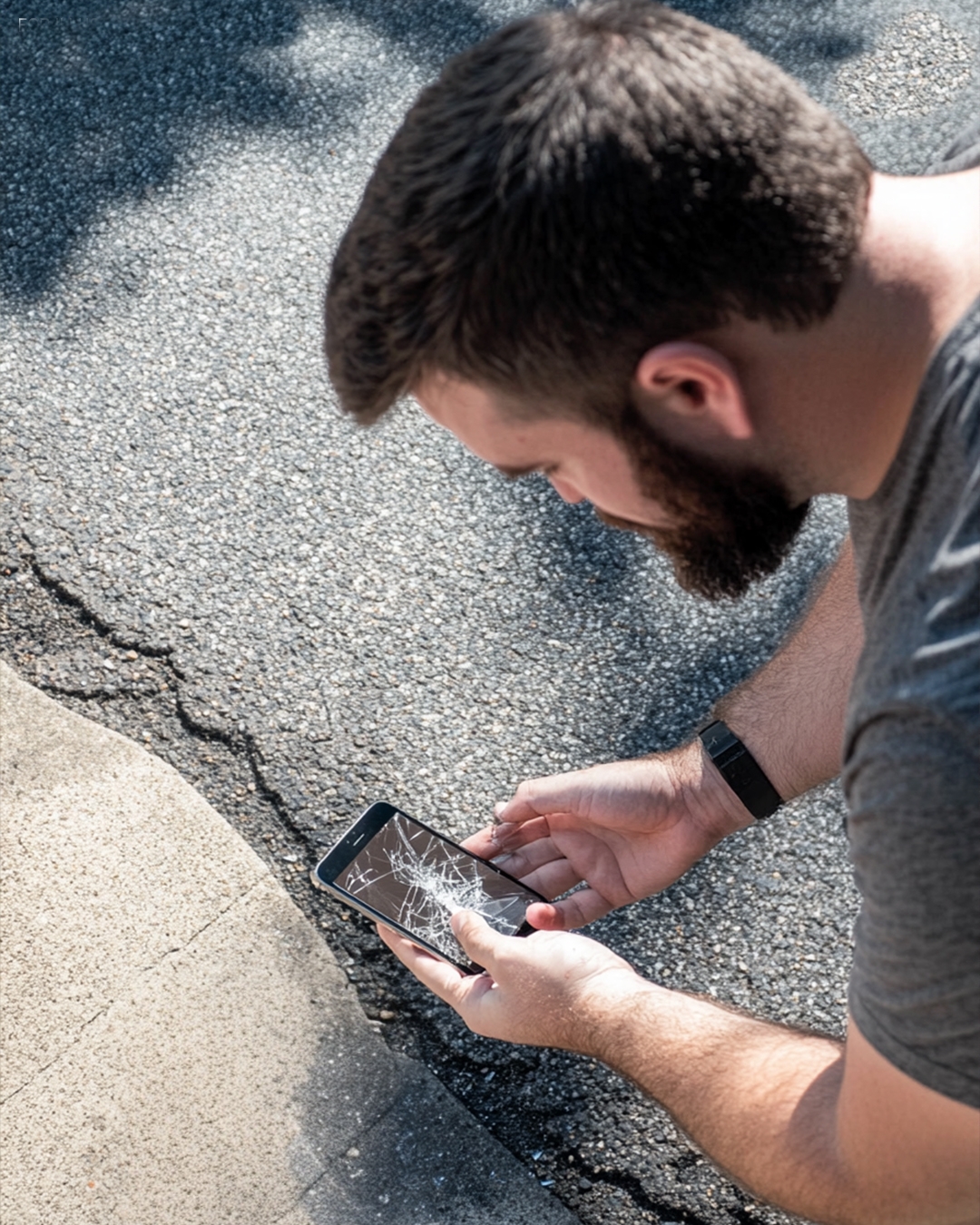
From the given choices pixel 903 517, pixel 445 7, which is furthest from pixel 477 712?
pixel 445 7

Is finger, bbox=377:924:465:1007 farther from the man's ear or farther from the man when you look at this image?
the man's ear

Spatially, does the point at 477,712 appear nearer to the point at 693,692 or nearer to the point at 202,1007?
the point at 693,692

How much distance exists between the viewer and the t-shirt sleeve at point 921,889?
1.17 metres

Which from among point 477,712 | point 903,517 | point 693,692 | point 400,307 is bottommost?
point 693,692

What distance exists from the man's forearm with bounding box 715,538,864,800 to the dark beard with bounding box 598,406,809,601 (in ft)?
1.31

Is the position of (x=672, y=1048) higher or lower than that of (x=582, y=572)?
higher

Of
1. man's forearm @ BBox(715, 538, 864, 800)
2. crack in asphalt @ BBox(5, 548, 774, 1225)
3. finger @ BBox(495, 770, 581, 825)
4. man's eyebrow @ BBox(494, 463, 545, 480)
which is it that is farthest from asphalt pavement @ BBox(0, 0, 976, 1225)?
man's eyebrow @ BBox(494, 463, 545, 480)

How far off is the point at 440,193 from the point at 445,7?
3173mm

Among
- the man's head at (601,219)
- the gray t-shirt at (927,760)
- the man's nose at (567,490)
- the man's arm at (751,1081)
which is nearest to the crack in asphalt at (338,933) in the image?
the man's arm at (751,1081)

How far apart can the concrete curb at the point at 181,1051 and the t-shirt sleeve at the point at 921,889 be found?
0.99 m

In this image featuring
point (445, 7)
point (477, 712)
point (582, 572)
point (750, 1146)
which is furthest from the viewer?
point (445, 7)

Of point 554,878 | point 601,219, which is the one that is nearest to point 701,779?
point 554,878

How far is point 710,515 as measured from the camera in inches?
60.1

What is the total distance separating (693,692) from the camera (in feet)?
8.57
